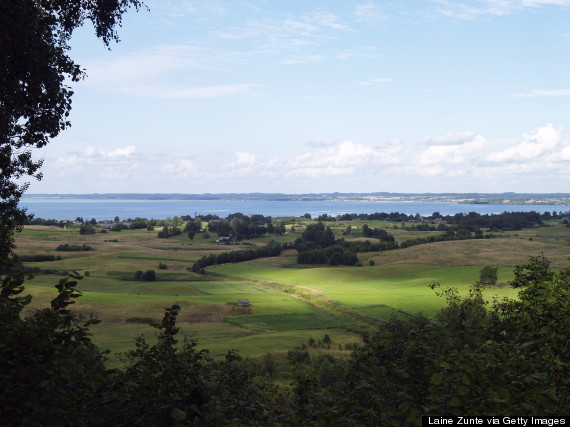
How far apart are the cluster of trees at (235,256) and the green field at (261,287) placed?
8.86 feet

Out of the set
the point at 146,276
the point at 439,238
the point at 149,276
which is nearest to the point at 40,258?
the point at 146,276

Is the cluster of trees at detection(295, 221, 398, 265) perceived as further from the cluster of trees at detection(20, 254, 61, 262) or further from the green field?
the cluster of trees at detection(20, 254, 61, 262)

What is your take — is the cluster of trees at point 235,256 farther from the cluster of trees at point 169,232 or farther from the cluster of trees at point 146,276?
the cluster of trees at point 169,232

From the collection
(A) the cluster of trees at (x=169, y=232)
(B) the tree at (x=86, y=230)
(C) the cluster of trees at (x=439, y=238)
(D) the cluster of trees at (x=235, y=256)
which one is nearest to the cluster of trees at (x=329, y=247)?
(C) the cluster of trees at (x=439, y=238)

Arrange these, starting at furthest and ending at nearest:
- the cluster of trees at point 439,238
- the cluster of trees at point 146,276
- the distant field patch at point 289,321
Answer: the cluster of trees at point 439,238 < the cluster of trees at point 146,276 < the distant field patch at point 289,321

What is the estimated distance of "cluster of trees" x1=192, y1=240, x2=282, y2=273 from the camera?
113694mm

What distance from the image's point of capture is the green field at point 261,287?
Result: 2302 inches

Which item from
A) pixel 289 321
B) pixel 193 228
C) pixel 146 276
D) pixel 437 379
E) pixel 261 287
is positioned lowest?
pixel 289 321

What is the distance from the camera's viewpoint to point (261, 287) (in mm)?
93000

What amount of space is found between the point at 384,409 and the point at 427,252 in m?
117

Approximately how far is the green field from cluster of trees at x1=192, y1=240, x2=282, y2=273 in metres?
2.70

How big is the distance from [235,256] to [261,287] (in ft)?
108

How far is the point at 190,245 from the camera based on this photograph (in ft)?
501

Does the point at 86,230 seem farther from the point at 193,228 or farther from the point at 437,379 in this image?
the point at 437,379
